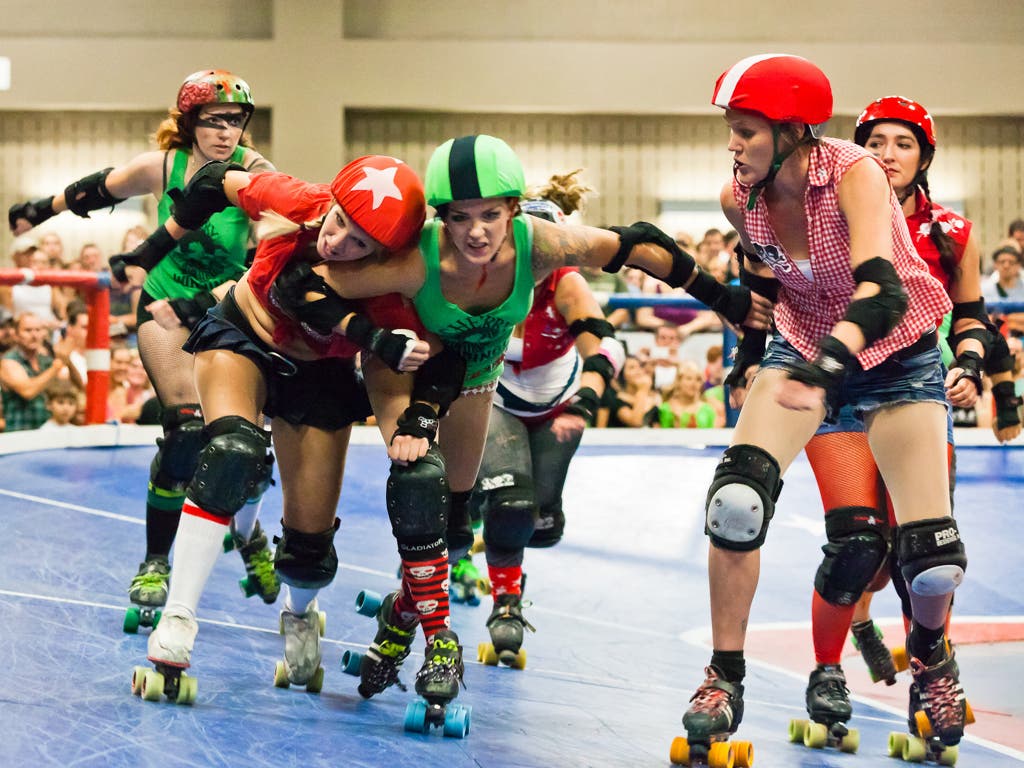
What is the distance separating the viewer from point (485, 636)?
4.27 meters

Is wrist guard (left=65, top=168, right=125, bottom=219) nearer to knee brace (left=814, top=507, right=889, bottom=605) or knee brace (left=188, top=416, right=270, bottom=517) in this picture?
knee brace (left=188, top=416, right=270, bottom=517)

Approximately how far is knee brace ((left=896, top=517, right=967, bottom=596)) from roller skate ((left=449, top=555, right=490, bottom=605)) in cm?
194

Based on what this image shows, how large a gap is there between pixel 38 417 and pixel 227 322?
4.65 metres

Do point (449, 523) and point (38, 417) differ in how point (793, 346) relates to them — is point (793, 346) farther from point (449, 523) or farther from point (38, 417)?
point (38, 417)

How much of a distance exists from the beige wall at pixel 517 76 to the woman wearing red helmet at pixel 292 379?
9761 mm

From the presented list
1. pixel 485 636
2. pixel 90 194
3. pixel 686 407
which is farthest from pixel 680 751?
pixel 686 407

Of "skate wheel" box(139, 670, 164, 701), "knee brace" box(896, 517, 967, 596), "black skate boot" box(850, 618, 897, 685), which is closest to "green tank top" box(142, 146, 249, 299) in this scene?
"skate wheel" box(139, 670, 164, 701)

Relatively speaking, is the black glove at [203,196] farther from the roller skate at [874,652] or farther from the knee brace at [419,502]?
the roller skate at [874,652]

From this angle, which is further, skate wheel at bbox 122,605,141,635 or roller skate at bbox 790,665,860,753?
skate wheel at bbox 122,605,141,635

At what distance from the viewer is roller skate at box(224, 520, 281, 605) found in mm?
4293

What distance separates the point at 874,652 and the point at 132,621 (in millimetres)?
2009

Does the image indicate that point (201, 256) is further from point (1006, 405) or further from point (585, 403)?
point (1006, 405)

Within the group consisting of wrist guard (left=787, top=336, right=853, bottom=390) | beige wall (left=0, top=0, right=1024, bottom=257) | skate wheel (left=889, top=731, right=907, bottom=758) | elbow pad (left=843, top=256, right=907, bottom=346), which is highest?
beige wall (left=0, top=0, right=1024, bottom=257)

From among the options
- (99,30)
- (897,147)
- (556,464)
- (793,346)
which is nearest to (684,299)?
(556,464)
